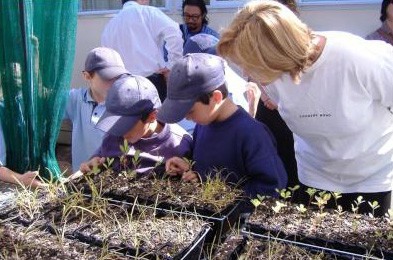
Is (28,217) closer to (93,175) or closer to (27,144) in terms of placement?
(93,175)

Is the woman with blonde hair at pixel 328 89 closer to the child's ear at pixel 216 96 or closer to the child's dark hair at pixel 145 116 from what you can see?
the child's ear at pixel 216 96

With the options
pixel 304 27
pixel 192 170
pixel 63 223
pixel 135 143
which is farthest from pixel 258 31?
pixel 63 223

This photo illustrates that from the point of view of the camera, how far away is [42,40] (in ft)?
9.45

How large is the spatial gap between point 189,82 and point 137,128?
36 cm

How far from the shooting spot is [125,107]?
175 centimetres

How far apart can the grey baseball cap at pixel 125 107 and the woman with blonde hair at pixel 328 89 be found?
0.42 metres

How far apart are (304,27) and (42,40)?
192 cm

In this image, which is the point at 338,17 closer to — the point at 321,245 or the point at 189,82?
the point at 189,82

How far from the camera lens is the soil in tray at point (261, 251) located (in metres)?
1.18

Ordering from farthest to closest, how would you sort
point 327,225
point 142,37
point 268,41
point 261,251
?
point 142,37 → point 268,41 → point 327,225 → point 261,251

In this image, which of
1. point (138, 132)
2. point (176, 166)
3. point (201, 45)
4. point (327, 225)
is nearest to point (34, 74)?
point (201, 45)

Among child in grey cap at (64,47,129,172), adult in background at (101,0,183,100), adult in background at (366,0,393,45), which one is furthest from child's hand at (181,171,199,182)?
adult in background at (366,0,393,45)

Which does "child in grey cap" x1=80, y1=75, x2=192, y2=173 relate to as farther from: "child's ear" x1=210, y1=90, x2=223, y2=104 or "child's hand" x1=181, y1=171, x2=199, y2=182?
"child's ear" x1=210, y1=90, x2=223, y2=104

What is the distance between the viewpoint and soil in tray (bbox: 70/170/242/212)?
4.68 ft
